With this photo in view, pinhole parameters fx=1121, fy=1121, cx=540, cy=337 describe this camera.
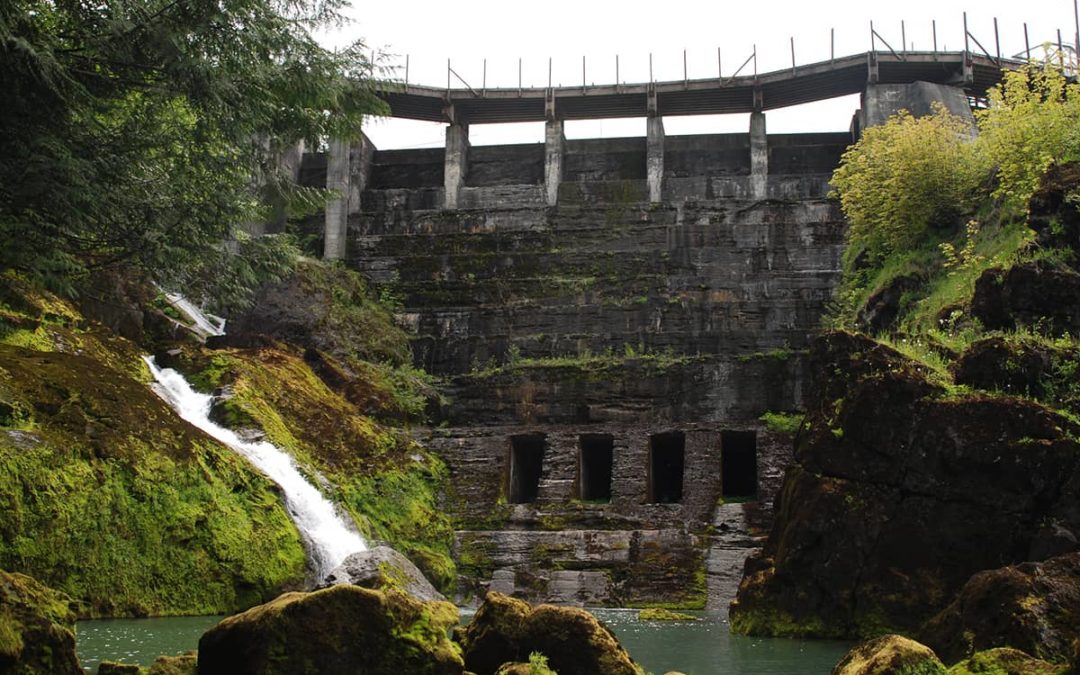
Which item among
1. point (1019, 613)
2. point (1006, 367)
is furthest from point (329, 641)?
point (1006, 367)

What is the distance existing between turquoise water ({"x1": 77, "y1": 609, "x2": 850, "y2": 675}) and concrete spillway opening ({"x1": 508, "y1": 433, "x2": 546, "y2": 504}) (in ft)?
30.4

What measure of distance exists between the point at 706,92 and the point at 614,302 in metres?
10.6

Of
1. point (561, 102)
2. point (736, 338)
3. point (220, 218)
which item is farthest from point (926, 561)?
point (561, 102)

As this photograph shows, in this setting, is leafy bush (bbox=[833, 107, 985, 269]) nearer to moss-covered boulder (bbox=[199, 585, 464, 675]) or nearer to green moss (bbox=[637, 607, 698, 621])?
green moss (bbox=[637, 607, 698, 621])

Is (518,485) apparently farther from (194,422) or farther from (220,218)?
(220,218)

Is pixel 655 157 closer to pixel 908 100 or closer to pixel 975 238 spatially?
pixel 908 100

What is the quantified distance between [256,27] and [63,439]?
6.19 m

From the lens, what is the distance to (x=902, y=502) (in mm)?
13906

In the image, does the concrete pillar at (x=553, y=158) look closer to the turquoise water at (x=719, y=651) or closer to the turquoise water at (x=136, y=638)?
the turquoise water at (x=719, y=651)

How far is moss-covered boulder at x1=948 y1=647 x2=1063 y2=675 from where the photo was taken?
26.8 feet

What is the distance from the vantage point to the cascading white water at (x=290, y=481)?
61.0ft

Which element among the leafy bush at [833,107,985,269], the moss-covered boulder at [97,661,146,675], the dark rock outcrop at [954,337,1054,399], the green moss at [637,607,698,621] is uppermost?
the leafy bush at [833,107,985,269]

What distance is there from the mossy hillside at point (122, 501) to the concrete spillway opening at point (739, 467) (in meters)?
11.8

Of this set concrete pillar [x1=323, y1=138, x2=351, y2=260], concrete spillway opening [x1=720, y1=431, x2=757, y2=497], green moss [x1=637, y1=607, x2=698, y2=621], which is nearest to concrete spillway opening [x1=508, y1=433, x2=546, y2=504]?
concrete spillway opening [x1=720, y1=431, x2=757, y2=497]
